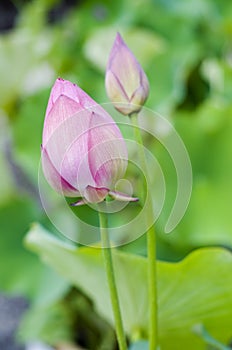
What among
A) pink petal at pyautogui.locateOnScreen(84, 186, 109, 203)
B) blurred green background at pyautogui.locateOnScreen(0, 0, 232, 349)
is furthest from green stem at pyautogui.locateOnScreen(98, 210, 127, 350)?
blurred green background at pyautogui.locateOnScreen(0, 0, 232, 349)

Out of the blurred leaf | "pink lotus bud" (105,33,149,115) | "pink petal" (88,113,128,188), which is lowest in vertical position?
the blurred leaf

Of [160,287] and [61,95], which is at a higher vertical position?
[61,95]

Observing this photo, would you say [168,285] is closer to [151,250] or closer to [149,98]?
[151,250]

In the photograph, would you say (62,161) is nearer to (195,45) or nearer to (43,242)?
(43,242)

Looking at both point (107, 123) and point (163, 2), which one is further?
point (163, 2)

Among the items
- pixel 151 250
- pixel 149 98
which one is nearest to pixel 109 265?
pixel 151 250

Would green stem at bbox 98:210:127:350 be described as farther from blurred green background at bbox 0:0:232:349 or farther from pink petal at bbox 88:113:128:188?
blurred green background at bbox 0:0:232:349

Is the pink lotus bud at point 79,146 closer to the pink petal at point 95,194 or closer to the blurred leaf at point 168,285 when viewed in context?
the pink petal at point 95,194

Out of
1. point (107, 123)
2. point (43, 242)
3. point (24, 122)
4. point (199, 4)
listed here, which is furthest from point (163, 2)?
point (107, 123)
